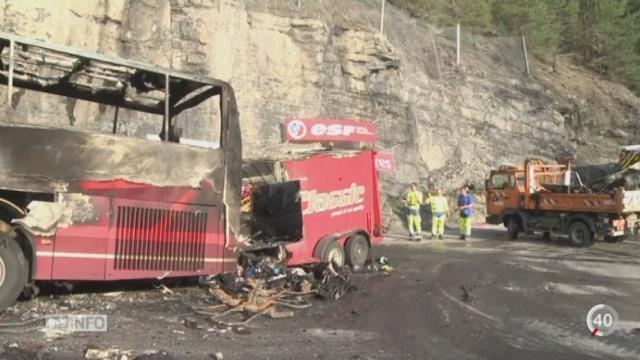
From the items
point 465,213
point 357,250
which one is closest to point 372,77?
point 465,213

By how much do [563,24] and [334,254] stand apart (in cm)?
3438

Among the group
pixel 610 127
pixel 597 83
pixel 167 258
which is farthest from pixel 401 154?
pixel 167 258

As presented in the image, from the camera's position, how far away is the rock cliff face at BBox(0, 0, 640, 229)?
66.0ft

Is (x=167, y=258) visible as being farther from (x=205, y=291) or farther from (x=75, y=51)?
(x=75, y=51)

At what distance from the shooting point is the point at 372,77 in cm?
2666

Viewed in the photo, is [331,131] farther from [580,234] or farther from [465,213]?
[580,234]

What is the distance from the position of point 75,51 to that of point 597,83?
3485 centimetres

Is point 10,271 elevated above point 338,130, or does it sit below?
below

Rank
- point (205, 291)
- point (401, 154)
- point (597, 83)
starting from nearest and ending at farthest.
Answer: point (205, 291)
point (401, 154)
point (597, 83)

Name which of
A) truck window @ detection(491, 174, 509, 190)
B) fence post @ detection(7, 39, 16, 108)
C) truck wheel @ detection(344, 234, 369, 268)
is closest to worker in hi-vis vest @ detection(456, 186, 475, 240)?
truck window @ detection(491, 174, 509, 190)

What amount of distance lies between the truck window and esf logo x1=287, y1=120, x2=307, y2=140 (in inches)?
368

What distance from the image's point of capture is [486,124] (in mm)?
30531

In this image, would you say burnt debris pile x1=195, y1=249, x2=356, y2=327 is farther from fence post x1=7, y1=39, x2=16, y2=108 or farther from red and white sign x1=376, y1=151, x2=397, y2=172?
red and white sign x1=376, y1=151, x2=397, y2=172

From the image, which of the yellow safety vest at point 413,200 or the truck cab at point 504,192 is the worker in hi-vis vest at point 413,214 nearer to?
the yellow safety vest at point 413,200
